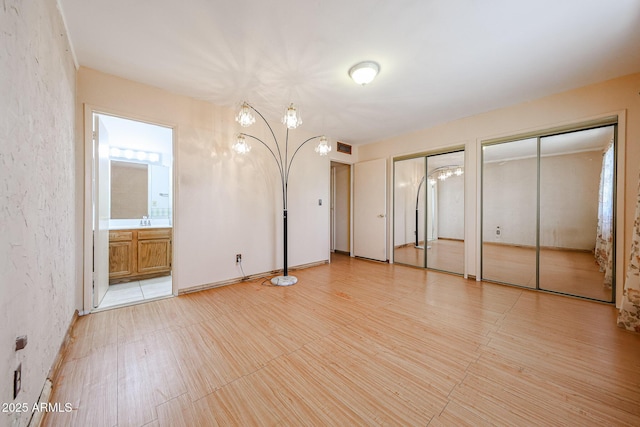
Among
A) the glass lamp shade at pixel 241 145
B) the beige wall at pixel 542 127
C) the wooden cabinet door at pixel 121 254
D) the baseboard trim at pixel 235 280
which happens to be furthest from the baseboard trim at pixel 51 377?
the beige wall at pixel 542 127

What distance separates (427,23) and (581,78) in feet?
7.08

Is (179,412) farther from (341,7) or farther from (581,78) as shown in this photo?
(581,78)

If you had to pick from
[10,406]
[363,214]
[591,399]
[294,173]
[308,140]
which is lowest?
[591,399]

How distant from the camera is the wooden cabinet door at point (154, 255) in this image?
349 centimetres

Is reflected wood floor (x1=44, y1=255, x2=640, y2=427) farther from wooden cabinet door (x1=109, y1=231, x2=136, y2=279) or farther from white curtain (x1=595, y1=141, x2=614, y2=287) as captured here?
wooden cabinet door (x1=109, y1=231, x2=136, y2=279)

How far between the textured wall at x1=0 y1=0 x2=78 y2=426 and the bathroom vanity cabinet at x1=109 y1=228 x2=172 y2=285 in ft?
5.47

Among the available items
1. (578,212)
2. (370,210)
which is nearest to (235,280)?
(370,210)

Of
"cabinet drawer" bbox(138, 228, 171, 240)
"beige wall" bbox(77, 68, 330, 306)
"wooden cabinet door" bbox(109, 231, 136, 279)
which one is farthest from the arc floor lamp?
"wooden cabinet door" bbox(109, 231, 136, 279)

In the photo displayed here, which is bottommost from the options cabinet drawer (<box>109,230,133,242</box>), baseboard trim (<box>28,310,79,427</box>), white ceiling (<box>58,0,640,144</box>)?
baseboard trim (<box>28,310,79,427</box>)

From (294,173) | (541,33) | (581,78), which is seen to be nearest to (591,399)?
(541,33)

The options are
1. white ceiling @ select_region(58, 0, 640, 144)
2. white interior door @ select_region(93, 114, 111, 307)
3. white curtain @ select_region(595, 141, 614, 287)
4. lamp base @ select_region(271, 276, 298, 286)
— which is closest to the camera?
white ceiling @ select_region(58, 0, 640, 144)

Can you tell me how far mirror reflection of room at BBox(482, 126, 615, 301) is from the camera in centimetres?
287

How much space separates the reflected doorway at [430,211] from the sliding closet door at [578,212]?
1.03 meters

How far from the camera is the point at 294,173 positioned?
3971mm
